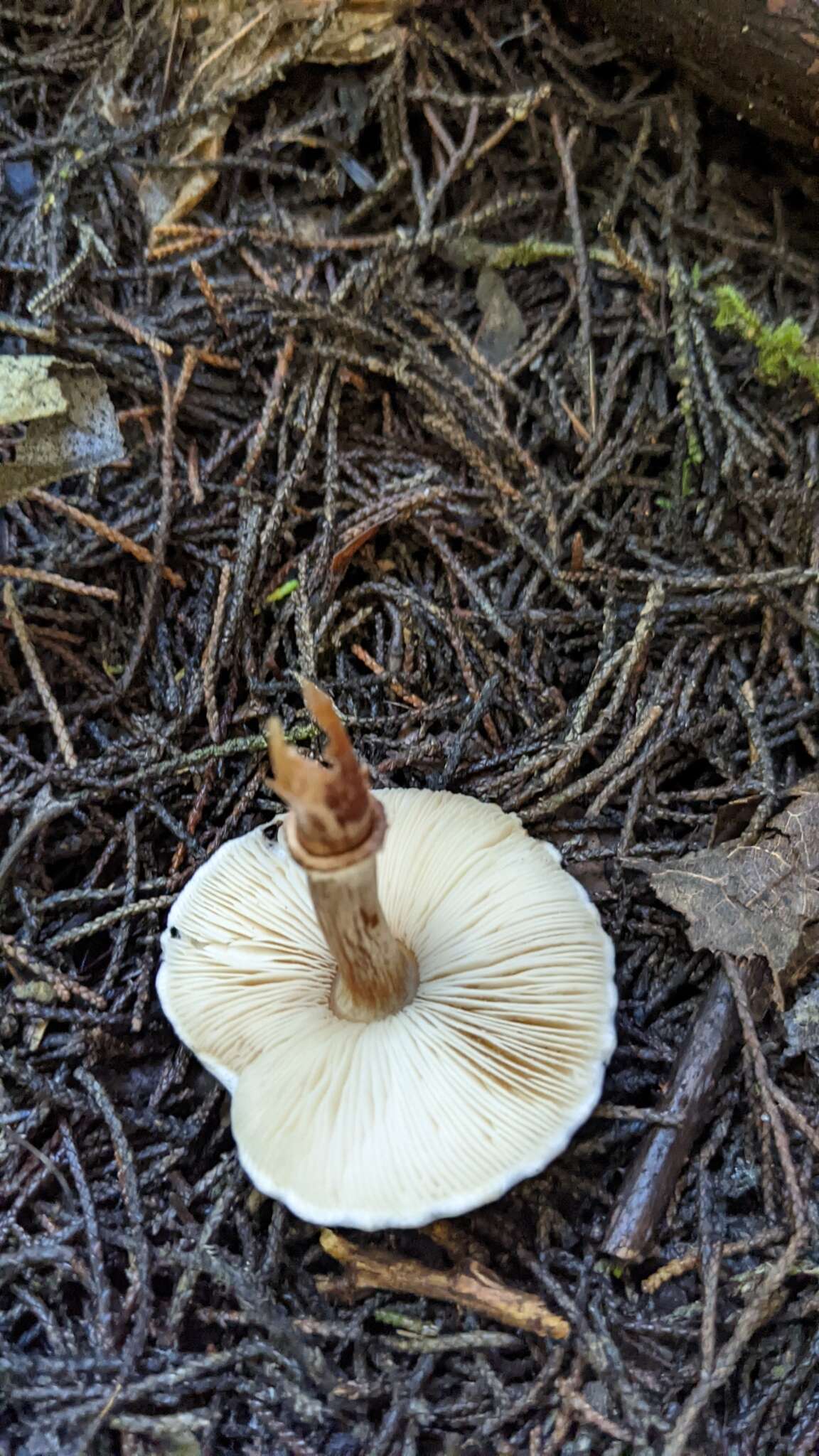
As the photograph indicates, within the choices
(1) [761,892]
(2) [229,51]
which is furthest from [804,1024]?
(2) [229,51]

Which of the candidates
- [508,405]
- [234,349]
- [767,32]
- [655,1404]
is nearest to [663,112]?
[767,32]

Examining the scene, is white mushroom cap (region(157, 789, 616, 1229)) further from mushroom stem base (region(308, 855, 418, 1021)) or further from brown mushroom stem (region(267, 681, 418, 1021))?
brown mushroom stem (region(267, 681, 418, 1021))

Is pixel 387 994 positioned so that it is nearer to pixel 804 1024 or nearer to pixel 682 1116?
pixel 682 1116

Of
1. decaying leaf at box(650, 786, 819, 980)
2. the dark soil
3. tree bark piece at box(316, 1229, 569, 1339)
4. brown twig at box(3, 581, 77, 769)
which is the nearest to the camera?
tree bark piece at box(316, 1229, 569, 1339)

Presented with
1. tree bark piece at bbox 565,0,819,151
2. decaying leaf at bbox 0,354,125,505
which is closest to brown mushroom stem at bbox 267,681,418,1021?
decaying leaf at bbox 0,354,125,505

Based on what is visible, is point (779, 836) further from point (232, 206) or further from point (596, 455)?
point (232, 206)

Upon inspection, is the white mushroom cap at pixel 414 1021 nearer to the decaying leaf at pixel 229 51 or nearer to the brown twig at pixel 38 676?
the brown twig at pixel 38 676
